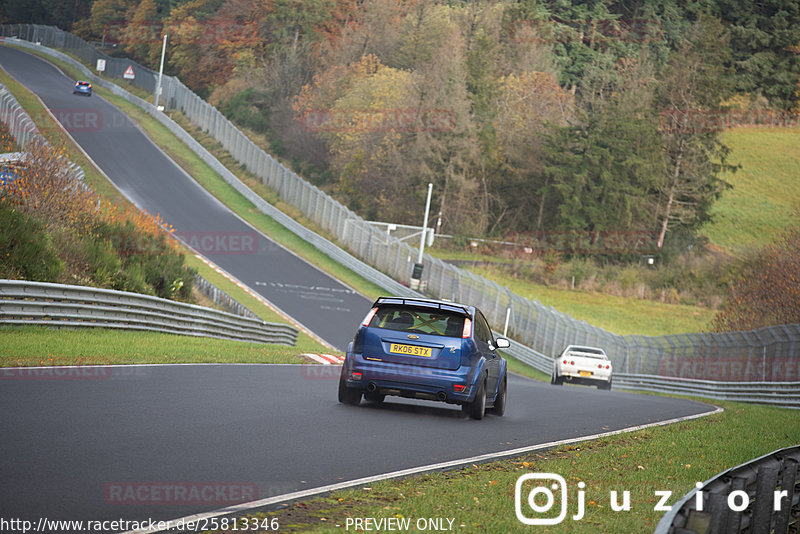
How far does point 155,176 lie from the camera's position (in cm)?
6156

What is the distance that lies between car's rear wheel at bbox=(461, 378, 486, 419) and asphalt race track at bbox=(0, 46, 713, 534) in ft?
0.53

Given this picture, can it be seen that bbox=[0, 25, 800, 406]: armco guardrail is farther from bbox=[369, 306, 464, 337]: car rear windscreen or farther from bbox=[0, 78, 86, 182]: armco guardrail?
bbox=[0, 78, 86, 182]: armco guardrail

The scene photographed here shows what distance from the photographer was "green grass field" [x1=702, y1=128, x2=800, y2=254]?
3644 inches

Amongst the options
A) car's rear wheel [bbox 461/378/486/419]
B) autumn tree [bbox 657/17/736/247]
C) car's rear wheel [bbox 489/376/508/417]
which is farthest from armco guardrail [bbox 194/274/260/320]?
autumn tree [bbox 657/17/736/247]

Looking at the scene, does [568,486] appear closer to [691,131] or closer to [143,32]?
[691,131]

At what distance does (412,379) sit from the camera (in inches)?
525

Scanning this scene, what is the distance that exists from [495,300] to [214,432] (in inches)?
1509

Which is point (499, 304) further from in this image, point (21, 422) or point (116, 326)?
point (21, 422)

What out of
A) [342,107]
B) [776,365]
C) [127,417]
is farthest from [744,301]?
[342,107]

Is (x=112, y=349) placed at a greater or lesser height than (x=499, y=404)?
lesser

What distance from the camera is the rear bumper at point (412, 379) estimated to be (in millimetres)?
13328

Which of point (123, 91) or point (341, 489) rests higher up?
point (123, 91)

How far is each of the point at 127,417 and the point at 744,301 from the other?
3591cm

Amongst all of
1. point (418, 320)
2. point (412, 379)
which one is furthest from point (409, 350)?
point (418, 320)
